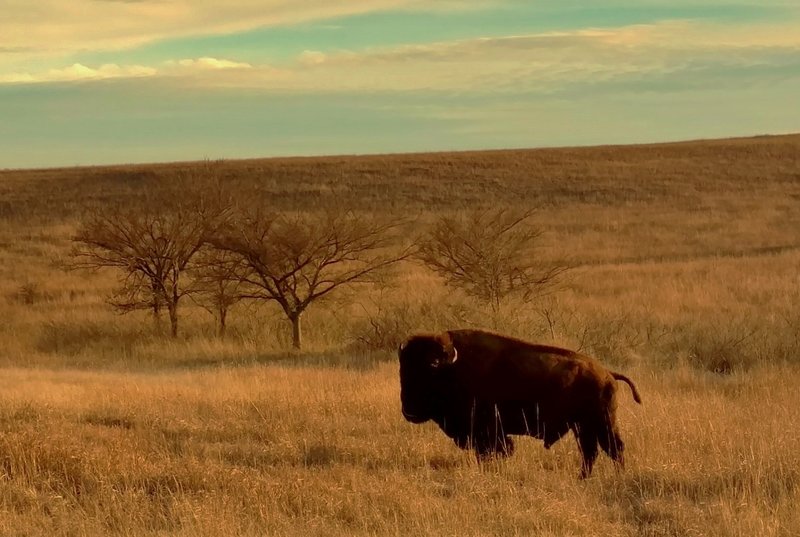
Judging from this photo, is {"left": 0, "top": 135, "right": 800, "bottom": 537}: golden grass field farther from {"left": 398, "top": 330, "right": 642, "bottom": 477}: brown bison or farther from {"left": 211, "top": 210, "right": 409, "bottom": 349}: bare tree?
{"left": 211, "top": 210, "right": 409, "bottom": 349}: bare tree

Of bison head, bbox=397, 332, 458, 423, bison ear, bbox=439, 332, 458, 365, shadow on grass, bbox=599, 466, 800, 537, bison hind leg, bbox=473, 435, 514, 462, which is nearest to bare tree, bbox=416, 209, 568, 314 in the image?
bison hind leg, bbox=473, 435, 514, 462

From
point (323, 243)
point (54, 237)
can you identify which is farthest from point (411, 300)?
point (54, 237)

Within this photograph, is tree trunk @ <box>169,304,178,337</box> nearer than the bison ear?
No

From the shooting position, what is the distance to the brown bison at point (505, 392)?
713cm

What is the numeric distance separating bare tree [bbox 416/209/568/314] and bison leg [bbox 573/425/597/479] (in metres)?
13.7

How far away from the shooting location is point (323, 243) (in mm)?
21141

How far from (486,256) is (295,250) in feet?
14.7

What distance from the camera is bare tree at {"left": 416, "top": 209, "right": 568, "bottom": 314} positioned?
21297 mm

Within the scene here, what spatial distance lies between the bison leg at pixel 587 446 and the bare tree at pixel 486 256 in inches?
538

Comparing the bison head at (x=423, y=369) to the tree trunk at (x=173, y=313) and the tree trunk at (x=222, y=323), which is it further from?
the tree trunk at (x=173, y=313)

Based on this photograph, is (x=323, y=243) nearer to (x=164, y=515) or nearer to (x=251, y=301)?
(x=251, y=301)

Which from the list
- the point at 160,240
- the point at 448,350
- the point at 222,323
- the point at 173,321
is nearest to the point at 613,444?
the point at 448,350

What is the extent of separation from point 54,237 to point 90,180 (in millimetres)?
25581

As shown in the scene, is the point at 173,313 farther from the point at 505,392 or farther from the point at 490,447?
the point at 505,392
